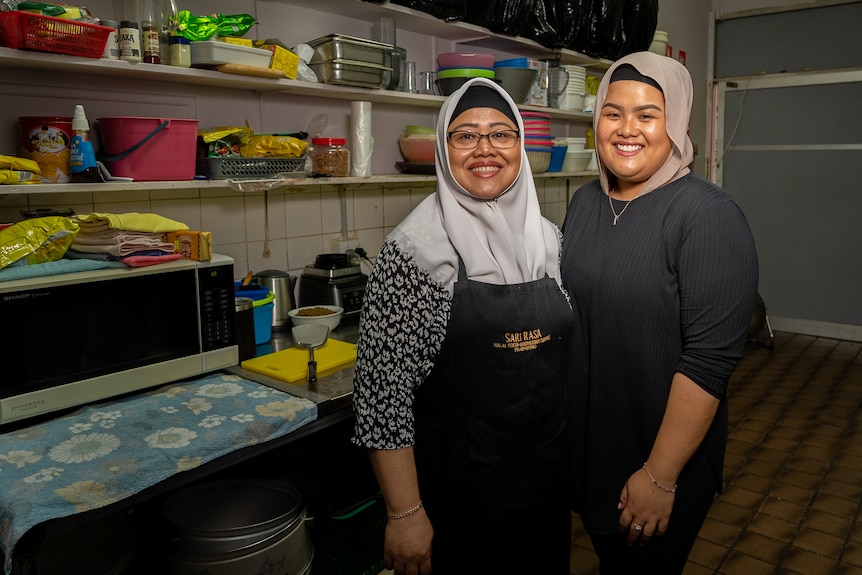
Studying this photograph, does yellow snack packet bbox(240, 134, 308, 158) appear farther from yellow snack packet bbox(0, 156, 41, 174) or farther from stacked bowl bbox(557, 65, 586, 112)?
stacked bowl bbox(557, 65, 586, 112)

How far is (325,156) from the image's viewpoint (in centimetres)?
239

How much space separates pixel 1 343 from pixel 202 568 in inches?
29.7

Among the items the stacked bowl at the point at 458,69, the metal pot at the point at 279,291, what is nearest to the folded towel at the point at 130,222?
the metal pot at the point at 279,291

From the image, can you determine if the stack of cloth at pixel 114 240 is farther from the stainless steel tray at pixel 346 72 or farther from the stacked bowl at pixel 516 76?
the stacked bowl at pixel 516 76

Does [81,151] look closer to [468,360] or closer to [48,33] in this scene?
[48,33]

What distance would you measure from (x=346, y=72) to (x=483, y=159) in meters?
1.12

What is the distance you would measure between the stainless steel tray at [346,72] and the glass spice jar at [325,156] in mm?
211

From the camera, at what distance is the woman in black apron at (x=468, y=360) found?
4.37 ft

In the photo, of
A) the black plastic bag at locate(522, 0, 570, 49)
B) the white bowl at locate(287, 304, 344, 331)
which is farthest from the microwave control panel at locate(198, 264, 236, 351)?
the black plastic bag at locate(522, 0, 570, 49)

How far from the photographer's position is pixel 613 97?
148 centimetres

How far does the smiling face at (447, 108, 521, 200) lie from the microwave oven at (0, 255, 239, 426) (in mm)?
854

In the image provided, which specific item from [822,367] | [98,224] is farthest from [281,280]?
[822,367]

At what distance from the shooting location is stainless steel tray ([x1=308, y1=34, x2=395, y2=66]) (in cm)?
227

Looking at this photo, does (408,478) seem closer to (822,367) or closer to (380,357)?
(380,357)
